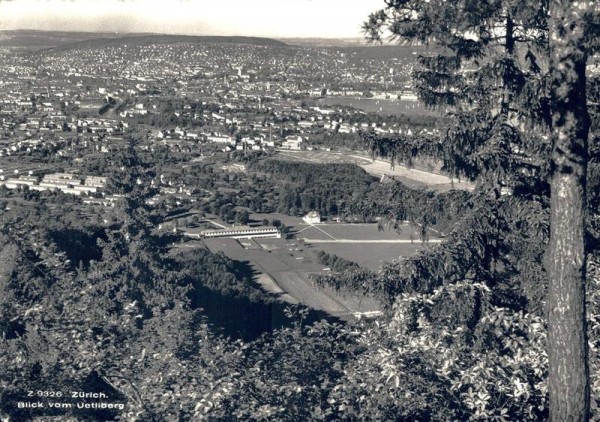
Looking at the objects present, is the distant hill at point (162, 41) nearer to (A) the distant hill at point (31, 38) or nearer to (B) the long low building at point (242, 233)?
(A) the distant hill at point (31, 38)

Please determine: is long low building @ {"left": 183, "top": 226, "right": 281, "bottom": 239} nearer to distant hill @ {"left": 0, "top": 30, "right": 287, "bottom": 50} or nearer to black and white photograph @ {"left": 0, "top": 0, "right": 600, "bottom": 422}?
black and white photograph @ {"left": 0, "top": 0, "right": 600, "bottom": 422}

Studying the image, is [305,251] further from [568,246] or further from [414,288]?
[568,246]

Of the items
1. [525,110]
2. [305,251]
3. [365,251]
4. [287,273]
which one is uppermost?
[525,110]

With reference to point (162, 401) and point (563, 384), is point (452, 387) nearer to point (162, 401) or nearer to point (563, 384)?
point (563, 384)

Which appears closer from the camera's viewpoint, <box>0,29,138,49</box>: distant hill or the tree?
the tree

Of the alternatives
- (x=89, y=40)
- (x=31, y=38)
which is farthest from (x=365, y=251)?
(x=89, y=40)

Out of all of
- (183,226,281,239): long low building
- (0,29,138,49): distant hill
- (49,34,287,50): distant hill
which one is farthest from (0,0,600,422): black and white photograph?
(49,34,287,50): distant hill

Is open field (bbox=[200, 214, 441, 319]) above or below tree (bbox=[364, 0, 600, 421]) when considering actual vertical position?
below
